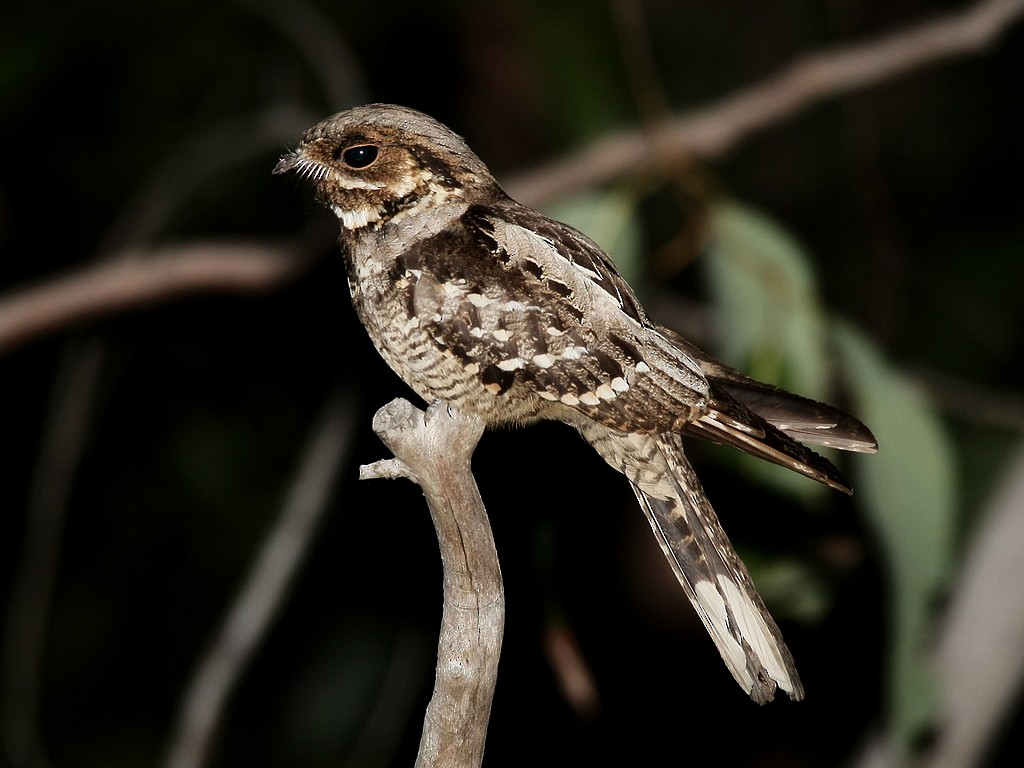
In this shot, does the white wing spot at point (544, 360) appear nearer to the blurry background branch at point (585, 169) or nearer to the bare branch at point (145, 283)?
the blurry background branch at point (585, 169)

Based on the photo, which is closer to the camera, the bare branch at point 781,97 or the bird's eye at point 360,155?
the bird's eye at point 360,155

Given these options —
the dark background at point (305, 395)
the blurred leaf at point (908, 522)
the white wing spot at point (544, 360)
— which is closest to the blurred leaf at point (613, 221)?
the blurred leaf at point (908, 522)

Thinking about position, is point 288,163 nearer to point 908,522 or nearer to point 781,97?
point 908,522

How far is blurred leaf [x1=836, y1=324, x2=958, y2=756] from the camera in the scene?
267 centimetres

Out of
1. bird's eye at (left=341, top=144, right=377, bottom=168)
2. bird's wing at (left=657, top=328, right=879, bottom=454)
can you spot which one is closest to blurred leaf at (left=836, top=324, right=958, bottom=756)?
bird's wing at (left=657, top=328, right=879, bottom=454)

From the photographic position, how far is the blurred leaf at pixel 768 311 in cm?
273

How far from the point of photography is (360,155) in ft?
6.36

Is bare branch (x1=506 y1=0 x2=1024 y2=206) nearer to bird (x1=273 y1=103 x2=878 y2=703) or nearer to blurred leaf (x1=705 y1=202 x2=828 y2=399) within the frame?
blurred leaf (x1=705 y1=202 x2=828 y2=399)

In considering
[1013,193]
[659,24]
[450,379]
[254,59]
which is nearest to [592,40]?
[254,59]

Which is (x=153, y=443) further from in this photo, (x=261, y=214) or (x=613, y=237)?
(x=613, y=237)

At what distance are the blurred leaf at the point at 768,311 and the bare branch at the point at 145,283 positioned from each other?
1.34 meters

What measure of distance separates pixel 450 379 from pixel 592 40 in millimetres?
2428

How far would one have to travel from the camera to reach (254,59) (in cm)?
537

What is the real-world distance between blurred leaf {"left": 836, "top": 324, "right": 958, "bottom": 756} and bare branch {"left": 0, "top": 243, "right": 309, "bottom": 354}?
180 cm
